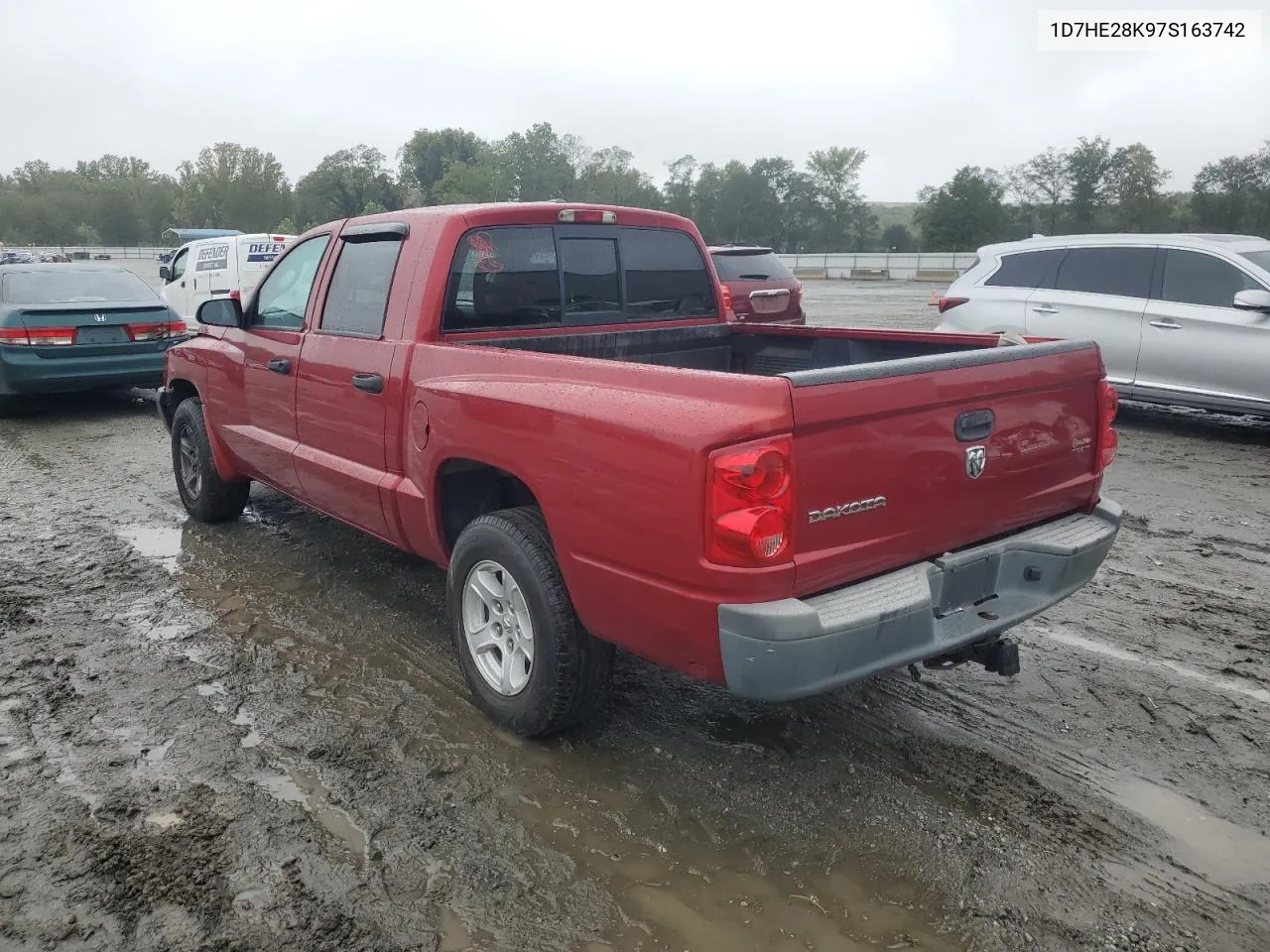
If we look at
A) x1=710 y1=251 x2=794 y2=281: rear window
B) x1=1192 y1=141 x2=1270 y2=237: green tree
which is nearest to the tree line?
x1=1192 y1=141 x2=1270 y2=237: green tree

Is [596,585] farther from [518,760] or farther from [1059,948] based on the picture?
[1059,948]

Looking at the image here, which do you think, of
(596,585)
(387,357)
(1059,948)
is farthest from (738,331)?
(1059,948)

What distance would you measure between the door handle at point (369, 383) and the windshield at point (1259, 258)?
743cm

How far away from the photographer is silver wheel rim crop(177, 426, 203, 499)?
610 centimetres

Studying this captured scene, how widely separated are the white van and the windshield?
39.5 ft

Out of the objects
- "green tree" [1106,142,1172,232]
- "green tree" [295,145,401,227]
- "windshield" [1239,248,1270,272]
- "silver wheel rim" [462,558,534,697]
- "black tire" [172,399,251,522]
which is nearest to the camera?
"silver wheel rim" [462,558,534,697]

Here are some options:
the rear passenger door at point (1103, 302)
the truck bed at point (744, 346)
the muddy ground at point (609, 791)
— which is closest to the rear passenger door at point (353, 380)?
the truck bed at point (744, 346)

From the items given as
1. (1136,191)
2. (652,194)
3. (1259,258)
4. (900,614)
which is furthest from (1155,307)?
(652,194)

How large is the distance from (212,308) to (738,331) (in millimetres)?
2743

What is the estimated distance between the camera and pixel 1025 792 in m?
3.14

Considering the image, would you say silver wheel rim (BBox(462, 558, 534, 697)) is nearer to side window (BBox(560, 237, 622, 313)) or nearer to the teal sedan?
side window (BBox(560, 237, 622, 313))

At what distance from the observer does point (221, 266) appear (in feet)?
49.3

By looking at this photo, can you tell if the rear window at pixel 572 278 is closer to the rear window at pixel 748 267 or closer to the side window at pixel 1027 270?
the side window at pixel 1027 270

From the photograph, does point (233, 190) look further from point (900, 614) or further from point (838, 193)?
point (900, 614)
